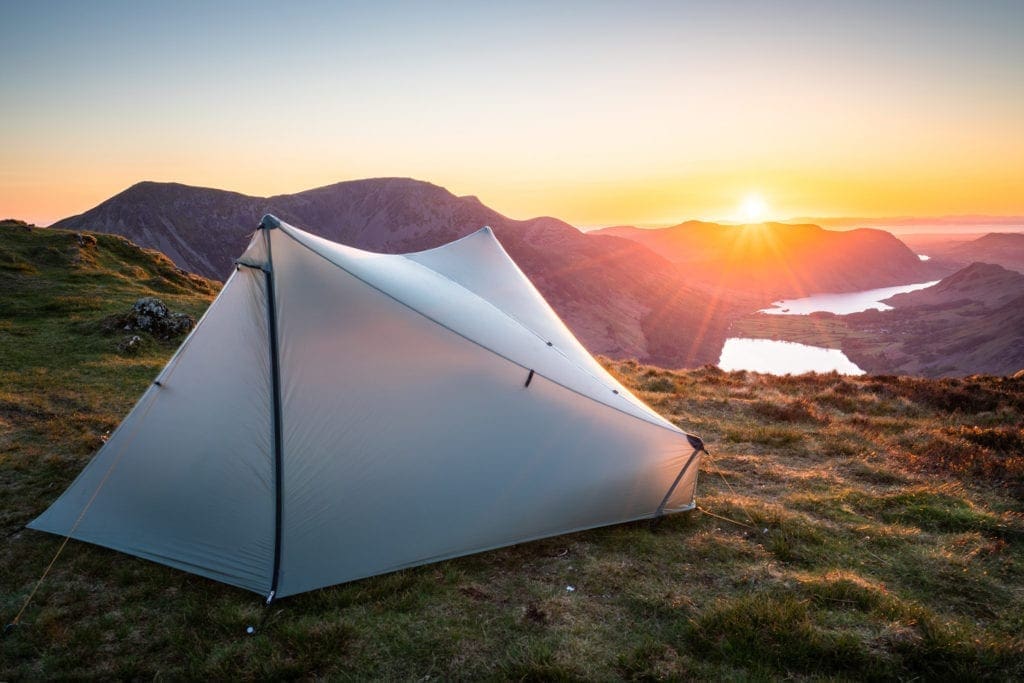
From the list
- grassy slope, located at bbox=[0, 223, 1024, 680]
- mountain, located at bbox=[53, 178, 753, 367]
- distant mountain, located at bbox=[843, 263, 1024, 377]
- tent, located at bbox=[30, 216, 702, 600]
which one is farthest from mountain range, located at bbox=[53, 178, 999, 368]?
tent, located at bbox=[30, 216, 702, 600]

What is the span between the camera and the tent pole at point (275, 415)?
574 centimetres

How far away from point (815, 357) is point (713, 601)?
416 ft

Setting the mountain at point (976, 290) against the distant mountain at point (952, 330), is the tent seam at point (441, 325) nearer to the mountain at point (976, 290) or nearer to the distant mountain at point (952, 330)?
the distant mountain at point (952, 330)

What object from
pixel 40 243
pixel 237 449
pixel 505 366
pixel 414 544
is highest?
pixel 40 243

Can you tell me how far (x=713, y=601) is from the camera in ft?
17.8

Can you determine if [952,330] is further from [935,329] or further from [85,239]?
[85,239]

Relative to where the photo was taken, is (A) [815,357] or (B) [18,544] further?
(A) [815,357]

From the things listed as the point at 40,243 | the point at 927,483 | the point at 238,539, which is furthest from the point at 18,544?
the point at 40,243

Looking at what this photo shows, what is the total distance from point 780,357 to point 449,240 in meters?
97.4

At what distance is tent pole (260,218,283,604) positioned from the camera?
574 cm

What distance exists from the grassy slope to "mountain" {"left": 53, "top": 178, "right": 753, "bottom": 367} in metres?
92.0

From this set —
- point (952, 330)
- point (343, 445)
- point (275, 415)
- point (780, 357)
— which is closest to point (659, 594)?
point (343, 445)

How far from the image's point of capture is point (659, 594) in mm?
5656

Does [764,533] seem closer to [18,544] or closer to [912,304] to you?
[18,544]
